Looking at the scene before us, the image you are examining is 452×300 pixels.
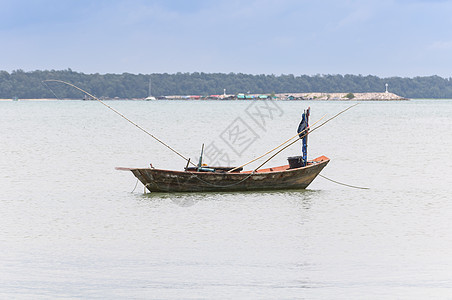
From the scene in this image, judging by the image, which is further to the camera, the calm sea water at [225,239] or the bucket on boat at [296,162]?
the bucket on boat at [296,162]

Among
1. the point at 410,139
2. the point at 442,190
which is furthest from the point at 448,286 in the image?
the point at 410,139

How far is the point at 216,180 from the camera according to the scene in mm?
20250

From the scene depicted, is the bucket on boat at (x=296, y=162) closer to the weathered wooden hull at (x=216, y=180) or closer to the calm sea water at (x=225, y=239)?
the weathered wooden hull at (x=216, y=180)

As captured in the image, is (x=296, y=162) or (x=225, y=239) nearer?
(x=225, y=239)

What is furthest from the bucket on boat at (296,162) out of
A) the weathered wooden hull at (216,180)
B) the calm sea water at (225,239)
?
the calm sea water at (225,239)

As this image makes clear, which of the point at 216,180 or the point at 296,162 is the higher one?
the point at 296,162

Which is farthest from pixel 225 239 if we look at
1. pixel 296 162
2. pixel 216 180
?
pixel 296 162

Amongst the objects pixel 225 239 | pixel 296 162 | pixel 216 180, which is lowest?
pixel 225 239

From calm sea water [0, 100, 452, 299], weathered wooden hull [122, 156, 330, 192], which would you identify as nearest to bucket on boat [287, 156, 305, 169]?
weathered wooden hull [122, 156, 330, 192]

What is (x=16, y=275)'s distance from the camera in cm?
1194

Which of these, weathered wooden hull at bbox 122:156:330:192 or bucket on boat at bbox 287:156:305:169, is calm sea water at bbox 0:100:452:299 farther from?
bucket on boat at bbox 287:156:305:169

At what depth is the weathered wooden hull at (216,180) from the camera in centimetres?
2005

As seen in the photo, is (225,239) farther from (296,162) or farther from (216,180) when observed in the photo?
(296,162)

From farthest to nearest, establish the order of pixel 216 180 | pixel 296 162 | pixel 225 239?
pixel 296 162, pixel 216 180, pixel 225 239
